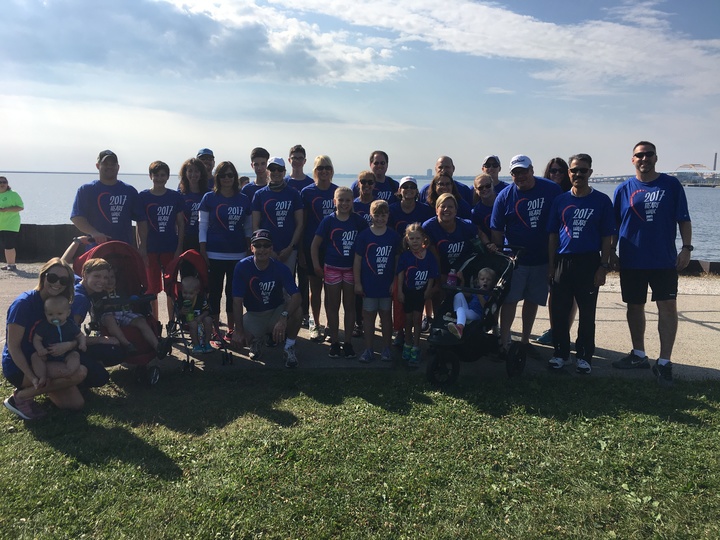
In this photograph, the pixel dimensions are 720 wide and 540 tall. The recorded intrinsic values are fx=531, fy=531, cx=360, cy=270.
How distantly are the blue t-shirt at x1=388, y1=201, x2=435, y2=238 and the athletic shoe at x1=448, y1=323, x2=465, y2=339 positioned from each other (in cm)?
149

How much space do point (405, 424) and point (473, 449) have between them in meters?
0.58

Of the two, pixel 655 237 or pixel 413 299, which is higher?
pixel 655 237

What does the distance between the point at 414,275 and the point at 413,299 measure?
0.25 m

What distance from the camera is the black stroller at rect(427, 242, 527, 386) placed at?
15.7 feet

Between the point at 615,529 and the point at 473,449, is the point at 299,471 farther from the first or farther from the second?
the point at 615,529

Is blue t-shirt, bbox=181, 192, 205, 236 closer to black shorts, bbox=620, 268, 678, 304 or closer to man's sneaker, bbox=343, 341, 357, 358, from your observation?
man's sneaker, bbox=343, 341, 357, 358

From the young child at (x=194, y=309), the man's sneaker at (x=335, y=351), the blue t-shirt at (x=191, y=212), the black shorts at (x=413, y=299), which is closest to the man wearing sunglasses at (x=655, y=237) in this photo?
the black shorts at (x=413, y=299)

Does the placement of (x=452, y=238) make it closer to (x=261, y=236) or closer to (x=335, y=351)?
(x=335, y=351)

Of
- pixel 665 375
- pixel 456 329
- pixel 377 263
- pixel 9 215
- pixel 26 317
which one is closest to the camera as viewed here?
pixel 26 317

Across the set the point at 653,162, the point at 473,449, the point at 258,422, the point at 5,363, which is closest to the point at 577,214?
the point at 653,162

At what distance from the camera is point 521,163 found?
5383mm

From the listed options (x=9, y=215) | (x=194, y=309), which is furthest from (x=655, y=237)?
(x=9, y=215)

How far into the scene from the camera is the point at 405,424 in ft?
13.4

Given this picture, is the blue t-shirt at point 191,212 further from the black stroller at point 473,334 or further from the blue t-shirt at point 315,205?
the black stroller at point 473,334
